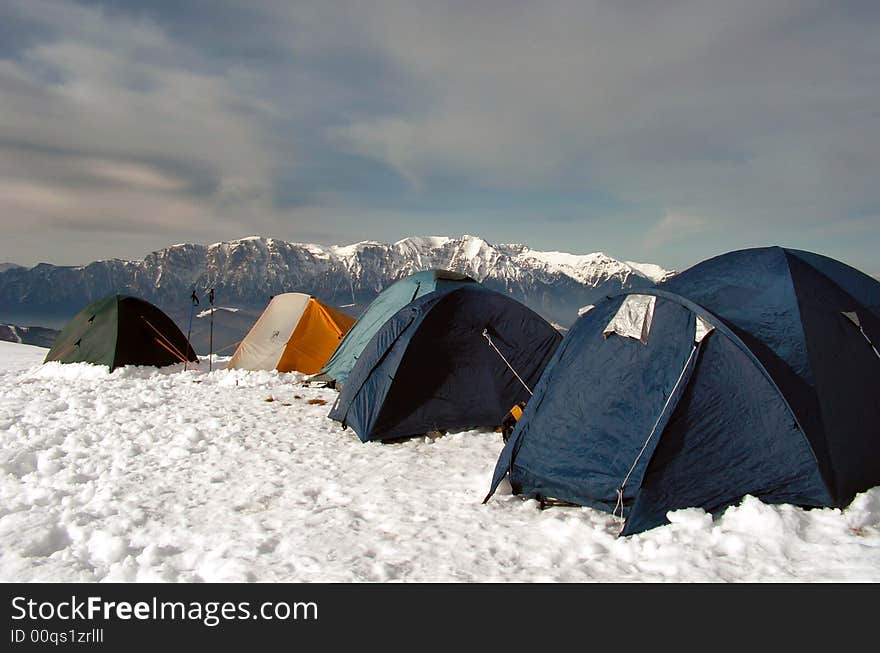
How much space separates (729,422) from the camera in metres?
5.43

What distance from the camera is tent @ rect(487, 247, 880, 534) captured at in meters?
5.33

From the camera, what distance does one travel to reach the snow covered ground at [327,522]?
14.8ft

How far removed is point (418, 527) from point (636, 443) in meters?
2.53

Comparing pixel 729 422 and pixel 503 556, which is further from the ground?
pixel 729 422

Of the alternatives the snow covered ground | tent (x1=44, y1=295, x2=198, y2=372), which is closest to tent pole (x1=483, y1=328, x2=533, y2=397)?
the snow covered ground

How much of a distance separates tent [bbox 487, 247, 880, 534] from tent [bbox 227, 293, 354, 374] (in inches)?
425

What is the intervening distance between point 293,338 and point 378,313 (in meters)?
3.66

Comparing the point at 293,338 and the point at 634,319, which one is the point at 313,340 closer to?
the point at 293,338

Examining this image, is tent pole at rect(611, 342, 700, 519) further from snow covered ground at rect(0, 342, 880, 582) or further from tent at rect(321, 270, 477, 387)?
tent at rect(321, 270, 477, 387)

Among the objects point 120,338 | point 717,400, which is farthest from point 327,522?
point 120,338

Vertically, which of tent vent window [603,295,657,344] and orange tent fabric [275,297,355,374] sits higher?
tent vent window [603,295,657,344]
